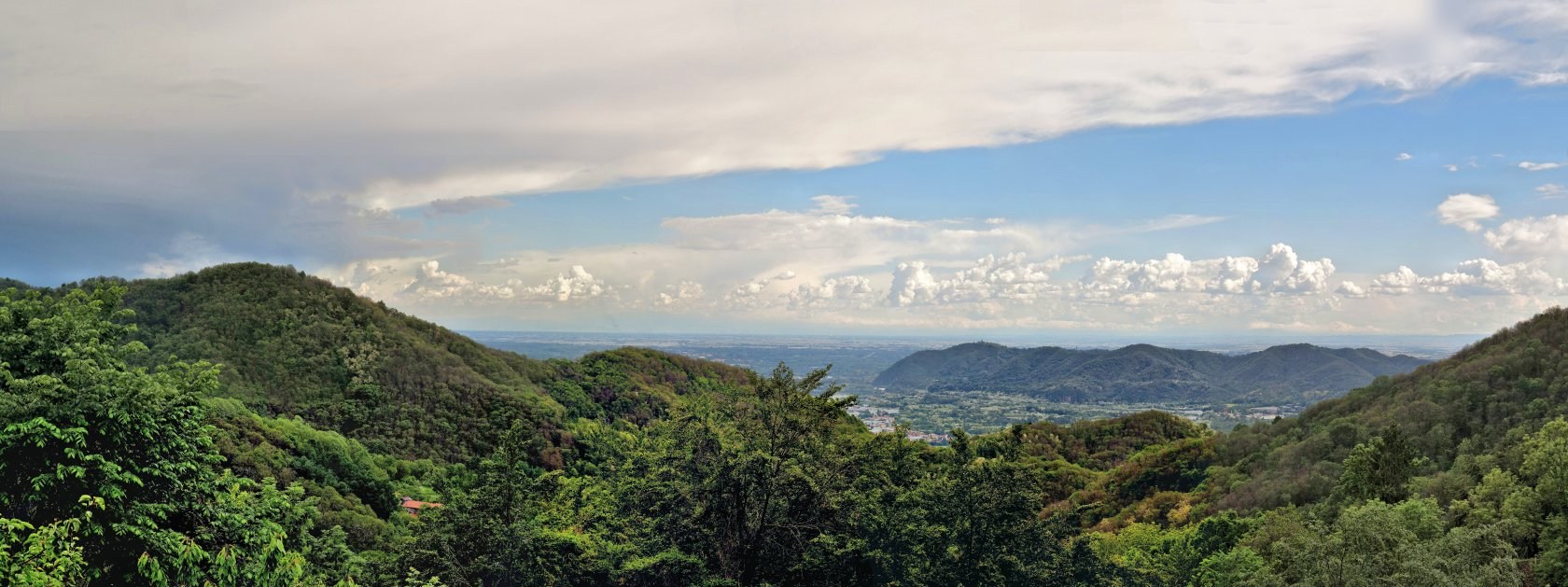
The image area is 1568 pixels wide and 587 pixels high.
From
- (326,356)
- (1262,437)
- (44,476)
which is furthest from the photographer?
(326,356)

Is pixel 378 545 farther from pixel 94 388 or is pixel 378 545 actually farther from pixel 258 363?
pixel 258 363

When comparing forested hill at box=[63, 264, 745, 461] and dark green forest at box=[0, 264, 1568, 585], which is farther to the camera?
forested hill at box=[63, 264, 745, 461]

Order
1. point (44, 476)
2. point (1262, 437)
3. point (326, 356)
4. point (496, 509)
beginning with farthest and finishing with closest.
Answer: point (326, 356)
point (1262, 437)
point (496, 509)
point (44, 476)

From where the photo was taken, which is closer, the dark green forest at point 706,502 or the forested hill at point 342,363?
the dark green forest at point 706,502

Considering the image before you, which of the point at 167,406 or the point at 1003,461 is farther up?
the point at 167,406

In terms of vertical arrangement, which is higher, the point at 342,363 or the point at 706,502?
the point at 706,502

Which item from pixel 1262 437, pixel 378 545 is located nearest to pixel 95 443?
pixel 378 545

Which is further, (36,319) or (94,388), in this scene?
(36,319)

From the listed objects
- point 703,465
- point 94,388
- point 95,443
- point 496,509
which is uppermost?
point 94,388
